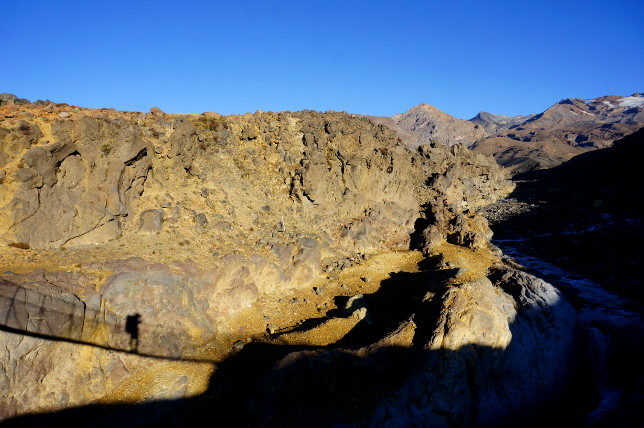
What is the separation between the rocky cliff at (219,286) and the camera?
33.3ft

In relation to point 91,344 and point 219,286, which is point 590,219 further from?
point 91,344

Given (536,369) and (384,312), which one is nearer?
(536,369)

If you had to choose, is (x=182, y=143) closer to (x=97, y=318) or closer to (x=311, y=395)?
(x=97, y=318)

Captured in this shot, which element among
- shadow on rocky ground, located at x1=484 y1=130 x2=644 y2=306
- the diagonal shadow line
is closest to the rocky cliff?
the diagonal shadow line

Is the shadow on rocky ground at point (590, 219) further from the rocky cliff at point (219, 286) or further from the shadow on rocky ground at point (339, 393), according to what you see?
the shadow on rocky ground at point (339, 393)

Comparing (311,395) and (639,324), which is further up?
(311,395)

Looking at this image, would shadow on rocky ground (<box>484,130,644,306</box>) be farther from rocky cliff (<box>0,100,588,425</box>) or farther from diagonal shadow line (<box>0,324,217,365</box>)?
diagonal shadow line (<box>0,324,217,365</box>)

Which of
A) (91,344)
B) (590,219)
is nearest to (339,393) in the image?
(91,344)

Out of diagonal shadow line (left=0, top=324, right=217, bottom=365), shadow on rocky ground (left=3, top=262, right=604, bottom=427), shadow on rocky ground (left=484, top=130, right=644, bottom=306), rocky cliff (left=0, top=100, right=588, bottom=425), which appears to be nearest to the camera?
shadow on rocky ground (left=3, top=262, right=604, bottom=427)

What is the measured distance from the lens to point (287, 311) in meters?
16.9

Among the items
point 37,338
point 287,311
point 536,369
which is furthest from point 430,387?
point 37,338

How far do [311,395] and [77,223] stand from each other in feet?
44.3

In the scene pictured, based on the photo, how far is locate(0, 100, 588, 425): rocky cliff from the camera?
33.3 ft

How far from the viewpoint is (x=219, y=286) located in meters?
16.0
